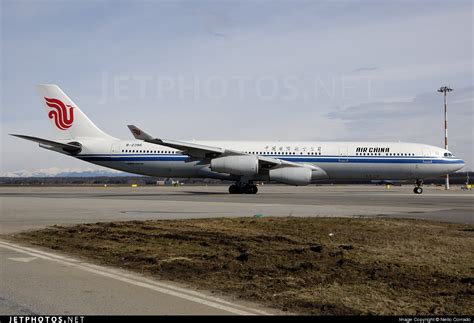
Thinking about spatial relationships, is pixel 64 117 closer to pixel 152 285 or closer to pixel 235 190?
pixel 235 190

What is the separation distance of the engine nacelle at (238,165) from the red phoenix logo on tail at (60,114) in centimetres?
1241

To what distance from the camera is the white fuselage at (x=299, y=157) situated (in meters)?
35.8

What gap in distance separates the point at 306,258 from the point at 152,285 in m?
2.89

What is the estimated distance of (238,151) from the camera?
35062 millimetres

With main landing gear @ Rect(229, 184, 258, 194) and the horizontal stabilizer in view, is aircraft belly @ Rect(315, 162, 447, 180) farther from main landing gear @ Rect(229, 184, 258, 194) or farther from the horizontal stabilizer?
Result: the horizontal stabilizer

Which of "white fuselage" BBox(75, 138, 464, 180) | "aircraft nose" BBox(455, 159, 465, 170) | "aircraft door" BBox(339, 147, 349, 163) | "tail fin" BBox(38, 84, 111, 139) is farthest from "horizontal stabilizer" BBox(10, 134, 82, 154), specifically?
"aircraft nose" BBox(455, 159, 465, 170)

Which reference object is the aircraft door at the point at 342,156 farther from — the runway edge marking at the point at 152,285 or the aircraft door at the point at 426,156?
the runway edge marking at the point at 152,285

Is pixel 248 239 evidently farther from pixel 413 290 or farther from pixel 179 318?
pixel 179 318

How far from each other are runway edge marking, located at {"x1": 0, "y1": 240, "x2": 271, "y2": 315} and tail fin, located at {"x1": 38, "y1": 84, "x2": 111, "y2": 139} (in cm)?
2912

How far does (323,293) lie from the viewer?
20.2ft

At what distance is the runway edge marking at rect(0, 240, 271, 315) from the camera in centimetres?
555

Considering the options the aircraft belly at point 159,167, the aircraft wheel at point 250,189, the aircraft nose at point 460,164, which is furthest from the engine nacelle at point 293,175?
the aircraft nose at point 460,164

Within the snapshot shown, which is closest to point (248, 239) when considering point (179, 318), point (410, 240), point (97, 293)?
point (410, 240)

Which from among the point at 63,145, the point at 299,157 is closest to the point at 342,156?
the point at 299,157
